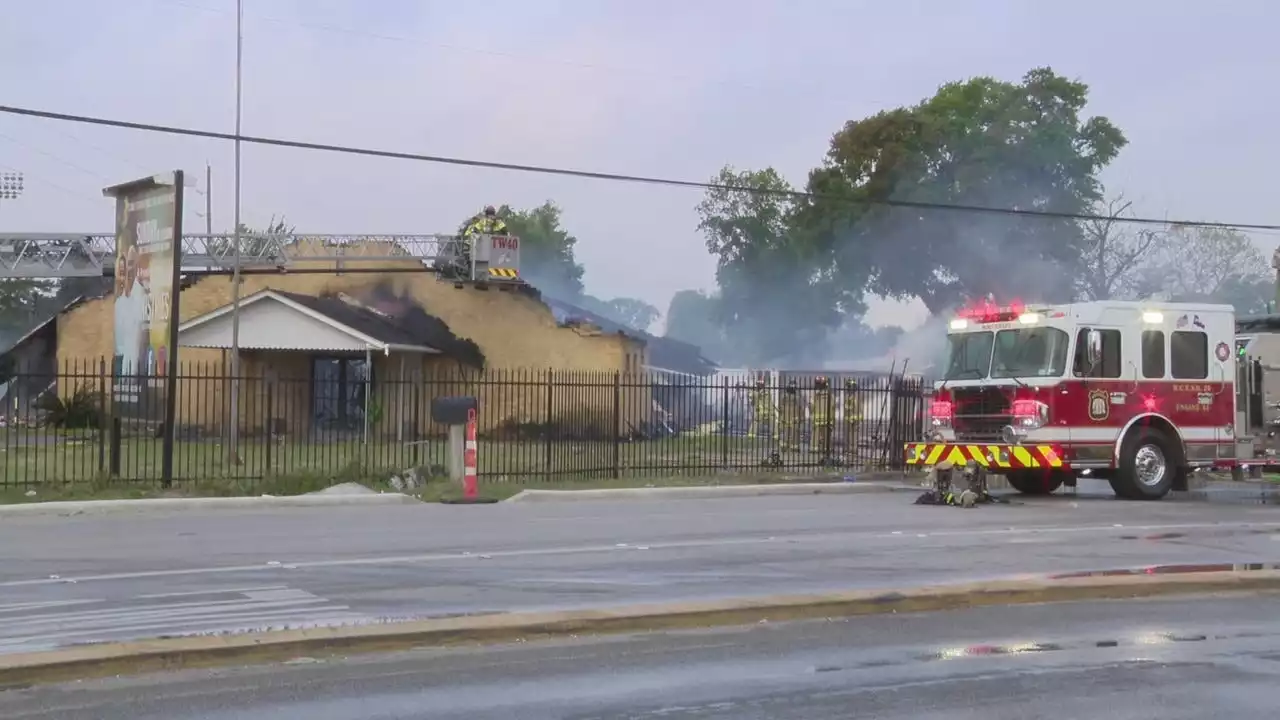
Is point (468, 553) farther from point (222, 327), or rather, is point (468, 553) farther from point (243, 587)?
point (222, 327)

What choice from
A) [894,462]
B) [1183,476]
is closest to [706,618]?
[1183,476]

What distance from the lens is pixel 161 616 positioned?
9070 mm

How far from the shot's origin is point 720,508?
18.9 meters

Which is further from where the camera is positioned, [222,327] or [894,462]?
[222,327]

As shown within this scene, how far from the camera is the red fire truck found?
19.4 m

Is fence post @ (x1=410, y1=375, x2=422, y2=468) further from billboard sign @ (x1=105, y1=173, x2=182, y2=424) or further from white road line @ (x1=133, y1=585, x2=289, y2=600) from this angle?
white road line @ (x1=133, y1=585, x2=289, y2=600)

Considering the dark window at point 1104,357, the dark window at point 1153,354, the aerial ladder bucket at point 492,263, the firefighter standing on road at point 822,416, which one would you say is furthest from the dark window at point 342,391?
the dark window at point 1153,354

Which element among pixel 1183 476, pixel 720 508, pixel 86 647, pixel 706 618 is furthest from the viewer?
pixel 1183 476

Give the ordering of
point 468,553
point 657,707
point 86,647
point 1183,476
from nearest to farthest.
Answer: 1. point 657,707
2. point 86,647
3. point 468,553
4. point 1183,476

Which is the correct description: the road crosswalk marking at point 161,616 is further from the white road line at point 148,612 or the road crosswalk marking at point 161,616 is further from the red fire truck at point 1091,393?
the red fire truck at point 1091,393

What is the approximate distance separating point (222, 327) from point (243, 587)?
86.8ft

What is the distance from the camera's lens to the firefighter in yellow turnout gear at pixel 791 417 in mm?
26875

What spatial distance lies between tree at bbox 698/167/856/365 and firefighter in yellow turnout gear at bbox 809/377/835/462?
116ft

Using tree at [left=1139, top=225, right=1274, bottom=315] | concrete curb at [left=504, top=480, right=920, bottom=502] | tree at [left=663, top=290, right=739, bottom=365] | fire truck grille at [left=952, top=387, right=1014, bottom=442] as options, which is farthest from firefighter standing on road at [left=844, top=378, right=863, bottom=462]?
tree at [left=663, top=290, right=739, bottom=365]
